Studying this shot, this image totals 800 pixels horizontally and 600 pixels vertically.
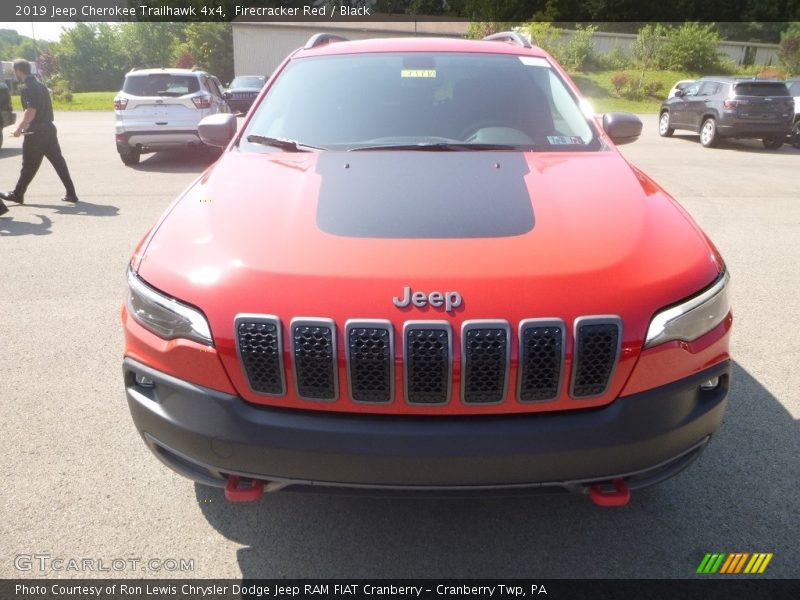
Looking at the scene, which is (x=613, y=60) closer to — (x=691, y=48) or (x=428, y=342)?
(x=691, y=48)

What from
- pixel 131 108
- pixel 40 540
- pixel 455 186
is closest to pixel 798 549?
pixel 455 186

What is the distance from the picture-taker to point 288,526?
249cm

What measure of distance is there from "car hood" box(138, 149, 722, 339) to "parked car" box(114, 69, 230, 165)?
10.1m

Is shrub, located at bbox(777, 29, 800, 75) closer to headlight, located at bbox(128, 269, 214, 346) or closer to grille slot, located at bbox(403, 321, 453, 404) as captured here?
grille slot, located at bbox(403, 321, 453, 404)

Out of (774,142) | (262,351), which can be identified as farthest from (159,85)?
(774,142)

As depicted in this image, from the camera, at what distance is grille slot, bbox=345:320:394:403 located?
179 centimetres

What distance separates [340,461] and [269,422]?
24 centimetres

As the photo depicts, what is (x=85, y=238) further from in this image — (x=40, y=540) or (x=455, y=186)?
(x=455, y=186)

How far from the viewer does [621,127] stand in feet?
11.6

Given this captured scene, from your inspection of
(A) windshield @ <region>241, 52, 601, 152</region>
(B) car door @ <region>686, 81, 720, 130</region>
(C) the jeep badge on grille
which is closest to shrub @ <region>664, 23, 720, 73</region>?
(B) car door @ <region>686, 81, 720, 130</region>

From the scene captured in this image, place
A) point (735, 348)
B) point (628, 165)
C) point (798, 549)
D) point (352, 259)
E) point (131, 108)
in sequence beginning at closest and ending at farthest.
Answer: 1. point (352, 259)
2. point (798, 549)
3. point (628, 165)
4. point (735, 348)
5. point (131, 108)

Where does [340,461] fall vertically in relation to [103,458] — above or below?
above

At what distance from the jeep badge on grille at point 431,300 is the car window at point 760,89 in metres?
15.6

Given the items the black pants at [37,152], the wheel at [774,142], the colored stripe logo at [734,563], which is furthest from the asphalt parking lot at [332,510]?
the wheel at [774,142]
